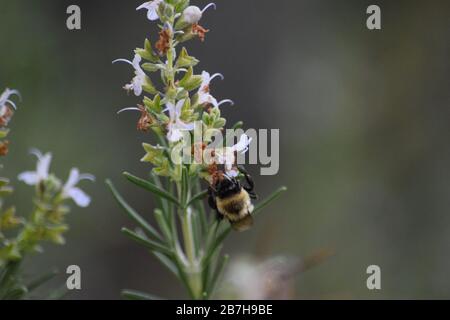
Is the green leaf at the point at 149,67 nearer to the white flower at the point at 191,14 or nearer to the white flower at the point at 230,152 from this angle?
the white flower at the point at 191,14

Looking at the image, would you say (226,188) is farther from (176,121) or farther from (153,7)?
(153,7)


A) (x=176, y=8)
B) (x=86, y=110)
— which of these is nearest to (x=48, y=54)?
(x=86, y=110)

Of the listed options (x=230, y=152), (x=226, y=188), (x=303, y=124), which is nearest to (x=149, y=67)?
(x=230, y=152)

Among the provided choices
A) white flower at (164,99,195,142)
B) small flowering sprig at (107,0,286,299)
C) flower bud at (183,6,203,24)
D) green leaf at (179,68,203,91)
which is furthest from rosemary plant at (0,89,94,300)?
flower bud at (183,6,203,24)

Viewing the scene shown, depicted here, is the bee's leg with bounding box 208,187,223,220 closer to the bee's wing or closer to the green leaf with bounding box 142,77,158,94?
the bee's wing

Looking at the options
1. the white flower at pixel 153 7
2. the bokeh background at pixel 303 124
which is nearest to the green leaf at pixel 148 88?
the white flower at pixel 153 7

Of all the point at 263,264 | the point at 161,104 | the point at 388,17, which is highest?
the point at 388,17
